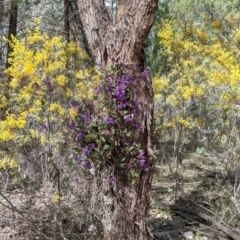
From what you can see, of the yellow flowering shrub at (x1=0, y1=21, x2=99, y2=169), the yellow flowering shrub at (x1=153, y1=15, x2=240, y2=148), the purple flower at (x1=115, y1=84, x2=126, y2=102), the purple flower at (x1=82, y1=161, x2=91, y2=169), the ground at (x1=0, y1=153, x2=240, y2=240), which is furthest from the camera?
the yellow flowering shrub at (x1=153, y1=15, x2=240, y2=148)

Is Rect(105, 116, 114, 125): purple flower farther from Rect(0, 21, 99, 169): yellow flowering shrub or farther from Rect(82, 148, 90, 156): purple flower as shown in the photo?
Rect(0, 21, 99, 169): yellow flowering shrub

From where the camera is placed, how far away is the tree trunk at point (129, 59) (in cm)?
350

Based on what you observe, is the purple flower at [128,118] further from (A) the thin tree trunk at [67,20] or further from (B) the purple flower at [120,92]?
(A) the thin tree trunk at [67,20]

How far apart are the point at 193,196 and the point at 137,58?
305 centimetres

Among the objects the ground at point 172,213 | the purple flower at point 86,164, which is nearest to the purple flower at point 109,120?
the purple flower at point 86,164

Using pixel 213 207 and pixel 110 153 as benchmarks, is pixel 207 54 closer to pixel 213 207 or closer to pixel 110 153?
pixel 213 207

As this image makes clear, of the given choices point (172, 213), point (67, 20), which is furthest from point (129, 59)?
point (67, 20)

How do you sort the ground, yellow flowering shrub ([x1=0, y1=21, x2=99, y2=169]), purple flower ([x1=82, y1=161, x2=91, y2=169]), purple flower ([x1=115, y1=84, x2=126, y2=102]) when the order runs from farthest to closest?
yellow flowering shrub ([x1=0, y1=21, x2=99, y2=169]) → the ground → purple flower ([x1=82, y1=161, x2=91, y2=169]) → purple flower ([x1=115, y1=84, x2=126, y2=102])

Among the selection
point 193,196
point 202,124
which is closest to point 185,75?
point 202,124

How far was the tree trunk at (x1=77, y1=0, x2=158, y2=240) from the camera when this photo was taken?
3.50 meters

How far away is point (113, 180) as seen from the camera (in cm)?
353

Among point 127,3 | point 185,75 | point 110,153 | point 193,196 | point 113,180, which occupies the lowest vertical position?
point 193,196

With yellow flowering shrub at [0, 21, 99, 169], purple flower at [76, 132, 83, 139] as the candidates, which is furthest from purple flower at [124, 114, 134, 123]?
yellow flowering shrub at [0, 21, 99, 169]

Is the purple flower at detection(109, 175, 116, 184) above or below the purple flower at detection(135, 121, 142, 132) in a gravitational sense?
below
